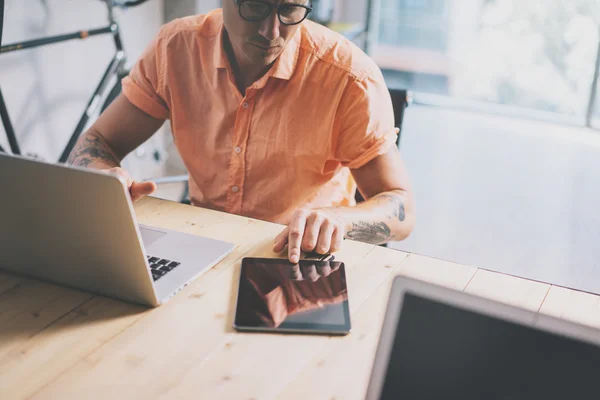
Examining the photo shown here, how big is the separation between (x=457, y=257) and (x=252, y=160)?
1560mm

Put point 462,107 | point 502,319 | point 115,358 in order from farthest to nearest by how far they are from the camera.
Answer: point 462,107, point 115,358, point 502,319

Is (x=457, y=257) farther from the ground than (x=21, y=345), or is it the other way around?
(x=21, y=345)

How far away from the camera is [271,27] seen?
119 cm

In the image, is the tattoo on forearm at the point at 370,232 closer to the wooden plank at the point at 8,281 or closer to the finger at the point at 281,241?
the finger at the point at 281,241

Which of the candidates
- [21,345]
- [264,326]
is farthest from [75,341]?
[264,326]

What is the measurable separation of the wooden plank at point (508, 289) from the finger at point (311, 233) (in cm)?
25

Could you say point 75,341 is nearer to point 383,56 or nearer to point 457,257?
point 457,257

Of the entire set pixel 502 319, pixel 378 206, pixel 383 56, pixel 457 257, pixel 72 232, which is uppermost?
pixel 502 319

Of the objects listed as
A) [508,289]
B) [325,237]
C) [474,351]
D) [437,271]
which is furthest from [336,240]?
[474,351]

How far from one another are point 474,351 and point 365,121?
86 centimetres

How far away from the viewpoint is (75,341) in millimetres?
749

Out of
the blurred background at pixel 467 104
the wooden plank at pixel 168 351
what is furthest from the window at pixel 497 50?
the wooden plank at pixel 168 351

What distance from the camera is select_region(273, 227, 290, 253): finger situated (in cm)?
100

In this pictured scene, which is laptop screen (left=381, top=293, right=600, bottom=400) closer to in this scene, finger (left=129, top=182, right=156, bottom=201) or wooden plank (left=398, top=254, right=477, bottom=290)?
wooden plank (left=398, top=254, right=477, bottom=290)
